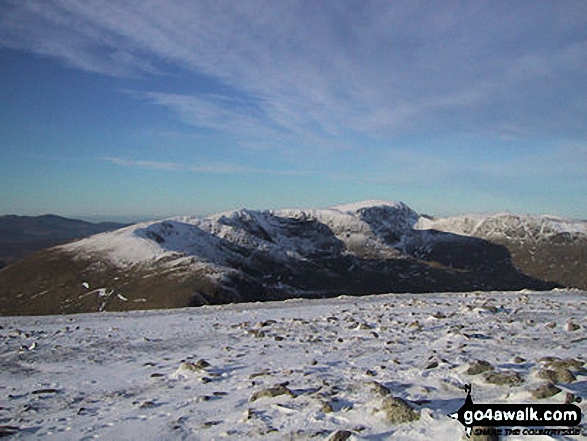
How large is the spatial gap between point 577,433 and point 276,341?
1069cm

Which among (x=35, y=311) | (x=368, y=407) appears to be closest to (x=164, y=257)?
(x=35, y=311)

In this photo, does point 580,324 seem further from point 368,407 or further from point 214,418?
point 214,418

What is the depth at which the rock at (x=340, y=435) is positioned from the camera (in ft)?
23.8

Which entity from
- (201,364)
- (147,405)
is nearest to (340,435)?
(147,405)

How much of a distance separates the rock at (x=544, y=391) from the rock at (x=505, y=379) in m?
1.07

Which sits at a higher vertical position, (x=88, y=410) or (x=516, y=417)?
(x=516, y=417)

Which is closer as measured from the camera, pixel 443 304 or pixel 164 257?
pixel 443 304

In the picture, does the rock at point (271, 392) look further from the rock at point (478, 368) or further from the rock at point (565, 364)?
the rock at point (565, 364)

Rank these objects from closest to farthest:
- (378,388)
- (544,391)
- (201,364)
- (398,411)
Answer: (398,411), (544,391), (378,388), (201,364)

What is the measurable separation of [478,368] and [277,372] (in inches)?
210

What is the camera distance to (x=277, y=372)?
1190 cm

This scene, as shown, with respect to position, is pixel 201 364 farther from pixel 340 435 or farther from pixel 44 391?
pixel 340 435

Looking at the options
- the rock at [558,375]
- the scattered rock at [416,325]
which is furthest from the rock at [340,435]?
the scattered rock at [416,325]

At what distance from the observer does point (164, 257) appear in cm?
18662
